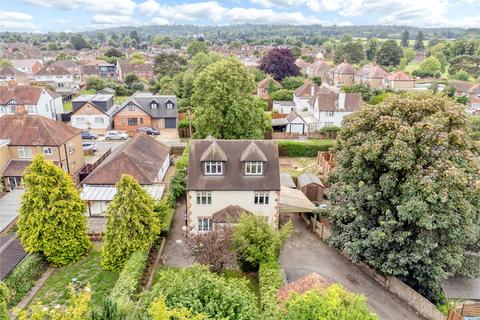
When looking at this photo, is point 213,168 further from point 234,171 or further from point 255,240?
point 255,240

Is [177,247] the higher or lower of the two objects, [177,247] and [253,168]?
the lower

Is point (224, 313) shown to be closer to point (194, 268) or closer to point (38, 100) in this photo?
point (194, 268)

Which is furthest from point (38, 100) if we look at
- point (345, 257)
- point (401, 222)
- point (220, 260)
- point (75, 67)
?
point (75, 67)

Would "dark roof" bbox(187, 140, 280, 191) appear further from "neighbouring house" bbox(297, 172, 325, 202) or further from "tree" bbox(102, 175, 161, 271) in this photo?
"neighbouring house" bbox(297, 172, 325, 202)

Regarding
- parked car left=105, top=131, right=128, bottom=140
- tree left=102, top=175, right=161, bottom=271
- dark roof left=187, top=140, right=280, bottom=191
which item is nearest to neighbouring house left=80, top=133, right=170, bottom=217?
dark roof left=187, top=140, right=280, bottom=191

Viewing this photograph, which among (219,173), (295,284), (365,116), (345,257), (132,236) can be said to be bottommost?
(345,257)

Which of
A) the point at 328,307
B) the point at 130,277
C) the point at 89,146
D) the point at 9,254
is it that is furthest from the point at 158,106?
the point at 328,307
